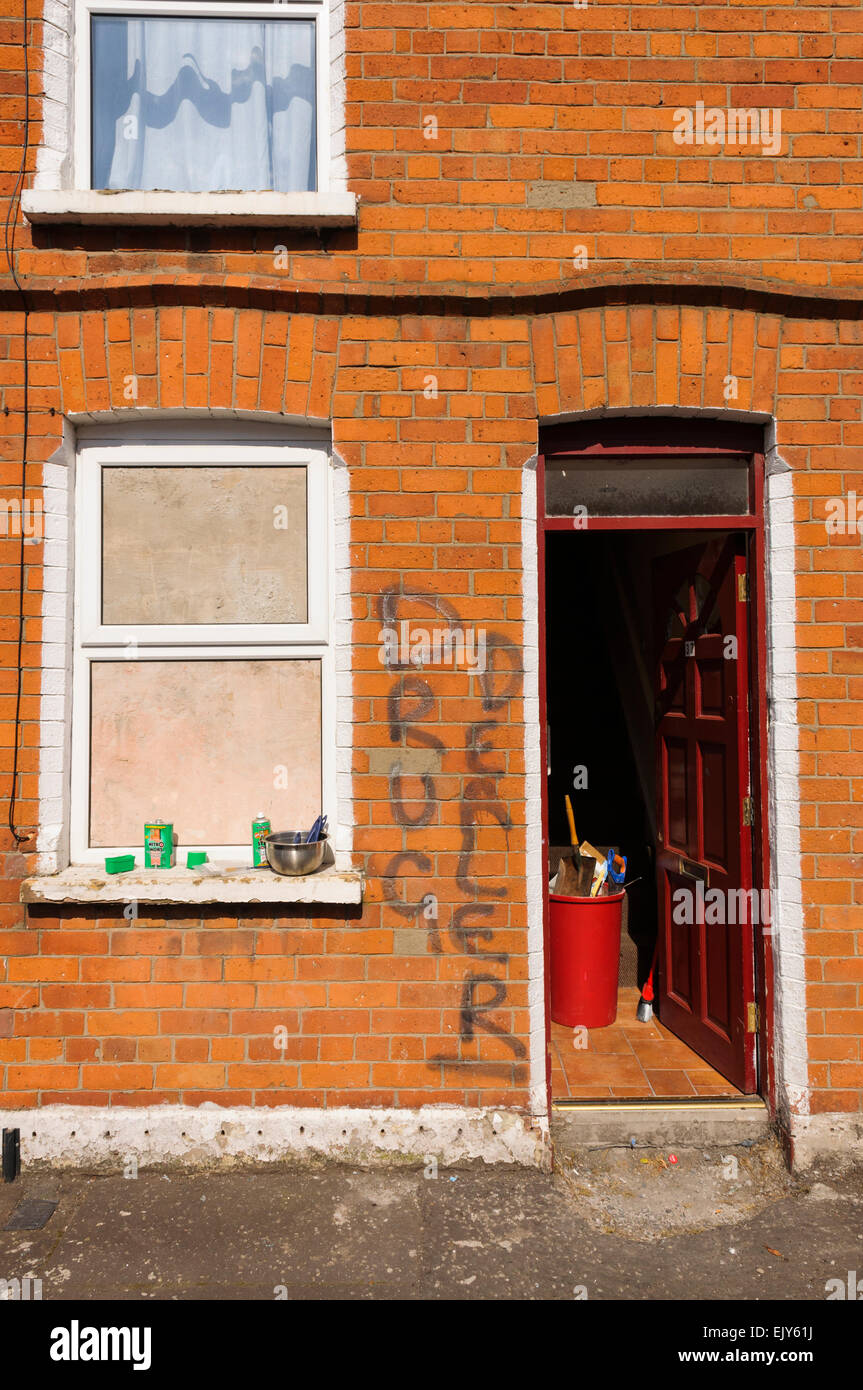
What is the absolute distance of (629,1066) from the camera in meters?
4.48

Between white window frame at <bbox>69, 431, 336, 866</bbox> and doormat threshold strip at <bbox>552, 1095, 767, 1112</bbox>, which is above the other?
white window frame at <bbox>69, 431, 336, 866</bbox>

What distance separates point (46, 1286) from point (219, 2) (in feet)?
17.6

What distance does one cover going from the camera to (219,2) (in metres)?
4.03

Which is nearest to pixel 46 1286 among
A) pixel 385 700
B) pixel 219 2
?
pixel 385 700

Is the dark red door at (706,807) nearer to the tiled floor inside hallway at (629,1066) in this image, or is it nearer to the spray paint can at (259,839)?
the tiled floor inside hallway at (629,1066)

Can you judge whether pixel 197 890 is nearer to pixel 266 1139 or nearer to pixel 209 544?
pixel 266 1139

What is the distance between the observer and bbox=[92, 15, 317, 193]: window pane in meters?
4.03

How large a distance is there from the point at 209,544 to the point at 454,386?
1.32 metres

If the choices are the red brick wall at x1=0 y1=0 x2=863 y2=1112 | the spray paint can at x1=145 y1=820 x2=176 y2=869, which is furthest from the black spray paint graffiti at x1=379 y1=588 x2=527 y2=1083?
the spray paint can at x1=145 y1=820 x2=176 y2=869

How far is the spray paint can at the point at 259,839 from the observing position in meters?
3.88

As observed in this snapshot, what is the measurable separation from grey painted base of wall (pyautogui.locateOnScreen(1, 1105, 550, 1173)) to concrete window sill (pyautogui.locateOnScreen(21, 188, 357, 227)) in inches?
151
